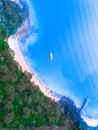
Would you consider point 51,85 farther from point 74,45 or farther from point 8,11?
point 8,11

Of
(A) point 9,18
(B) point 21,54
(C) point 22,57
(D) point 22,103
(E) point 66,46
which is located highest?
(E) point 66,46

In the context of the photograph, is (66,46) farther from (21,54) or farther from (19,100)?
(19,100)

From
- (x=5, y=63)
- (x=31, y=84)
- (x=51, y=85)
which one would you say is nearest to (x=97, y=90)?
(x=51, y=85)

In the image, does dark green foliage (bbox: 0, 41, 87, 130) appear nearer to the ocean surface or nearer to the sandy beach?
the sandy beach

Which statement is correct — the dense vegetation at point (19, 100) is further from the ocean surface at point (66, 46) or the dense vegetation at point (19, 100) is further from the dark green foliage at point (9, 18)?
the ocean surface at point (66, 46)

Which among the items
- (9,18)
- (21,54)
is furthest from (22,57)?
(9,18)
